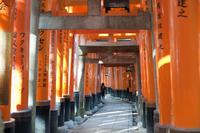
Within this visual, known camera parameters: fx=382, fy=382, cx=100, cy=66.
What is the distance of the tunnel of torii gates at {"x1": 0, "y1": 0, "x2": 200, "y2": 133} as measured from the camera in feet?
18.8

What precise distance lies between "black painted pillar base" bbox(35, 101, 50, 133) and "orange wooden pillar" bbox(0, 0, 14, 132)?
5.43 metres

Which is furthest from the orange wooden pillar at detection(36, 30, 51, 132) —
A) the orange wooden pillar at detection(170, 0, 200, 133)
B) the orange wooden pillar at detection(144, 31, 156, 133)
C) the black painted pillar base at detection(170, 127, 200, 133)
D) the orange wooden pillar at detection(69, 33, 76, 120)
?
the black painted pillar base at detection(170, 127, 200, 133)

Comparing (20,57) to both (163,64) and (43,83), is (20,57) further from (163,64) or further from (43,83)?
(163,64)

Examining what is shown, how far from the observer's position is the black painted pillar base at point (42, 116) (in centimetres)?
1318

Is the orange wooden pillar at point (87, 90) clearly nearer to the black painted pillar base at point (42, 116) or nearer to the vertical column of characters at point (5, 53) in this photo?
the black painted pillar base at point (42, 116)

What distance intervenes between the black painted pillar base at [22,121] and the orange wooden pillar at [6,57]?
1629mm

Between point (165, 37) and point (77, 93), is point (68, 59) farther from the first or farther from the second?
point (165, 37)

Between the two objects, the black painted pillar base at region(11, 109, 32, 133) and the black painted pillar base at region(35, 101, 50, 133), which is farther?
the black painted pillar base at region(35, 101, 50, 133)

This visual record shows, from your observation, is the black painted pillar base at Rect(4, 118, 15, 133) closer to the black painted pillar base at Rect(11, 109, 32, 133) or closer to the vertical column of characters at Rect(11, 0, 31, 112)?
the black painted pillar base at Rect(11, 109, 32, 133)

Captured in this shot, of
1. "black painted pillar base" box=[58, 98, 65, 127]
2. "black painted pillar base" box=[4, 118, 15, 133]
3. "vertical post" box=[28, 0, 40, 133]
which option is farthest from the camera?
"black painted pillar base" box=[58, 98, 65, 127]

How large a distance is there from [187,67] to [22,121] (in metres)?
5.18

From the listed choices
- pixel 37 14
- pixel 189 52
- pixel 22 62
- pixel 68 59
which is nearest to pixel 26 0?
pixel 22 62

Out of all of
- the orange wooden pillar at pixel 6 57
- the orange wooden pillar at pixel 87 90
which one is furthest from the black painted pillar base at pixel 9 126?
the orange wooden pillar at pixel 87 90

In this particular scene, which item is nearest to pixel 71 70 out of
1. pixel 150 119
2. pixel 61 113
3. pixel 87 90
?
pixel 61 113
